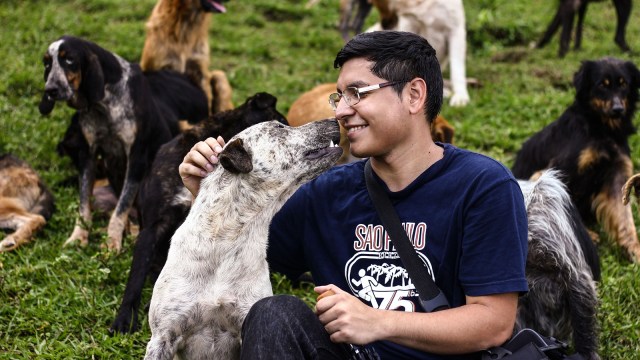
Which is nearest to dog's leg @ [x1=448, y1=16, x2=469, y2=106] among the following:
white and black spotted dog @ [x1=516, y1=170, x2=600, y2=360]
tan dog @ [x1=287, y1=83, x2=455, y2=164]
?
tan dog @ [x1=287, y1=83, x2=455, y2=164]

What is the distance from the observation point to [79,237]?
5.95m

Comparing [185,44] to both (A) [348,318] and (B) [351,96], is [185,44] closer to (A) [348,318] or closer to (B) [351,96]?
(B) [351,96]

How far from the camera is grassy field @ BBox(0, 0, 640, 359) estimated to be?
4.77 metres

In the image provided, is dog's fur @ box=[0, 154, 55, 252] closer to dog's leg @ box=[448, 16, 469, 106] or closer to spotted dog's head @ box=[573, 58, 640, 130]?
spotted dog's head @ box=[573, 58, 640, 130]

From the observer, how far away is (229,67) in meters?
9.89

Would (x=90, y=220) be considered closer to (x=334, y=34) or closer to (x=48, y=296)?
(x=48, y=296)

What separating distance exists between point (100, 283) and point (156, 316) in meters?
2.10

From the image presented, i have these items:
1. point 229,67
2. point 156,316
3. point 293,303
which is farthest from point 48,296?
point 229,67

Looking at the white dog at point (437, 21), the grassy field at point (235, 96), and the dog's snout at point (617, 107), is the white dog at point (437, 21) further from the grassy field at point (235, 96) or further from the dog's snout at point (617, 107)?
the dog's snout at point (617, 107)

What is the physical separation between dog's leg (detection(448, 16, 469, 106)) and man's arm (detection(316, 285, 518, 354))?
20.1 ft

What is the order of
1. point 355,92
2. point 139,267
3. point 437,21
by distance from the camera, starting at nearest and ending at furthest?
point 355,92 → point 139,267 → point 437,21

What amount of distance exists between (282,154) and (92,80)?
119 inches

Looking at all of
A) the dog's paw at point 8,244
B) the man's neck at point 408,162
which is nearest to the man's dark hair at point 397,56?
the man's neck at point 408,162

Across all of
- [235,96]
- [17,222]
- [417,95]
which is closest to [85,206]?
[17,222]
